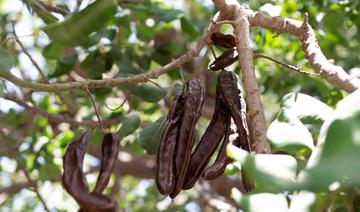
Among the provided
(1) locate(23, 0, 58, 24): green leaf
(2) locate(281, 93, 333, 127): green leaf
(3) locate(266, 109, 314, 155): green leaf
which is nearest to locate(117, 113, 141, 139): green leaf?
(1) locate(23, 0, 58, 24): green leaf

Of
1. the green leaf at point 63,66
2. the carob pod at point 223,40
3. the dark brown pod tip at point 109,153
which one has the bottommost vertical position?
the green leaf at point 63,66

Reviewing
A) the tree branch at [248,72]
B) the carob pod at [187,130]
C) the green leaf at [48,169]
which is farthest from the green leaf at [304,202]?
the green leaf at [48,169]

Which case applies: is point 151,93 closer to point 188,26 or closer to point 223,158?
point 188,26

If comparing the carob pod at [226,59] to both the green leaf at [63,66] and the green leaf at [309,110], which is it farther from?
the green leaf at [63,66]

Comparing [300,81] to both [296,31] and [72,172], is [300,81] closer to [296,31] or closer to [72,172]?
[296,31]

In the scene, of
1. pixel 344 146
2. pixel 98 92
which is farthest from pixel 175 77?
pixel 344 146

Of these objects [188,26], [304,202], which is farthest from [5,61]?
A: [188,26]
